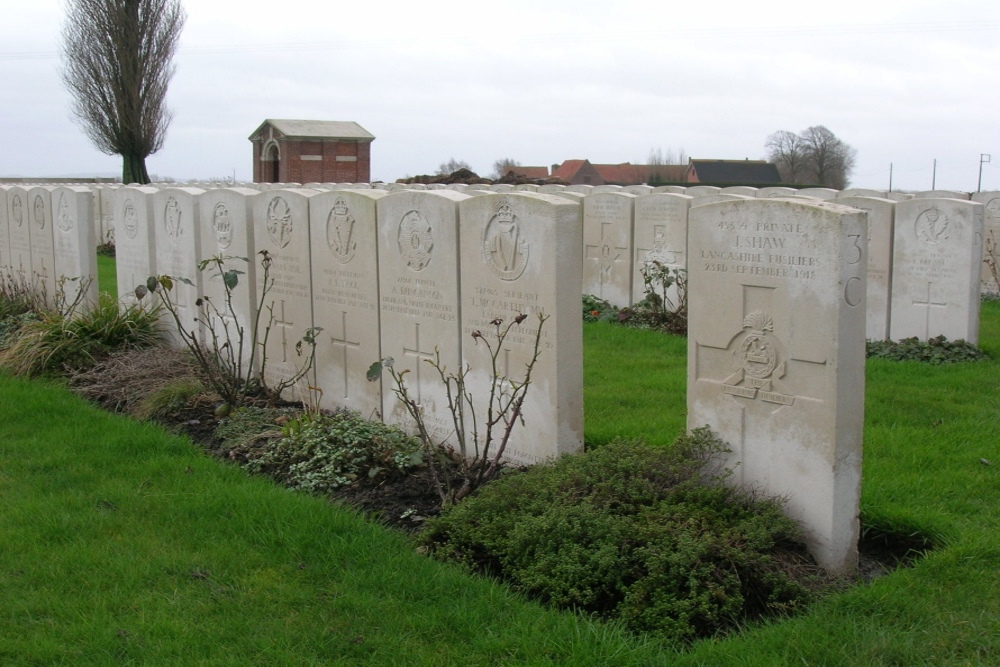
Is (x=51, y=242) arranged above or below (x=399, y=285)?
above

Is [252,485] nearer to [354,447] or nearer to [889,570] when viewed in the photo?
[354,447]

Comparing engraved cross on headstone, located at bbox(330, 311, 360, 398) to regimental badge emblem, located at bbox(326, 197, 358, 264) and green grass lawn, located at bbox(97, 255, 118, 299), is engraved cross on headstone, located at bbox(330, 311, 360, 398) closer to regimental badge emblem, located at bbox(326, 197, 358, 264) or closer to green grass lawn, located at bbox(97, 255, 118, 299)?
regimental badge emblem, located at bbox(326, 197, 358, 264)

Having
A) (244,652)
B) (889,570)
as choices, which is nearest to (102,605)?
(244,652)

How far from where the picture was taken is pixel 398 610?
11.6ft

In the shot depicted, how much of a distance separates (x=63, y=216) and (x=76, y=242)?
43 centimetres

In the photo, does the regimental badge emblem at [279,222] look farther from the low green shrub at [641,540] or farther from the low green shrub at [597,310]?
the low green shrub at [597,310]

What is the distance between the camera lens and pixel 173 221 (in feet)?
25.7

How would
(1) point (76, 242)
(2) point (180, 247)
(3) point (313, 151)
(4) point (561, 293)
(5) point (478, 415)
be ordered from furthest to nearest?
(3) point (313, 151), (1) point (76, 242), (2) point (180, 247), (5) point (478, 415), (4) point (561, 293)

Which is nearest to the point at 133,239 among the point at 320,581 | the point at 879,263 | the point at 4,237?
the point at 4,237

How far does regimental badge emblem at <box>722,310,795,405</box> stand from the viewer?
4.09 meters

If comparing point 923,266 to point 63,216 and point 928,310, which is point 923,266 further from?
point 63,216

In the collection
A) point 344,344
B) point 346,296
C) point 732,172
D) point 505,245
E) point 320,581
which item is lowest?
point 320,581

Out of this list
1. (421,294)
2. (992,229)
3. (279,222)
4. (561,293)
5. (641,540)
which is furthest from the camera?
(992,229)

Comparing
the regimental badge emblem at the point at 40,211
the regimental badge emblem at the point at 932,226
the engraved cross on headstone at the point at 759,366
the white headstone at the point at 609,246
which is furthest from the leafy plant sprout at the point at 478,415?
the regimental badge emblem at the point at 40,211
